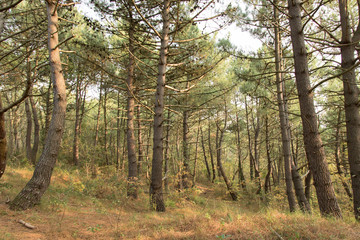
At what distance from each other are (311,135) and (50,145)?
5661mm

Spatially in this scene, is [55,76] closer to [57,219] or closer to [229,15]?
[57,219]

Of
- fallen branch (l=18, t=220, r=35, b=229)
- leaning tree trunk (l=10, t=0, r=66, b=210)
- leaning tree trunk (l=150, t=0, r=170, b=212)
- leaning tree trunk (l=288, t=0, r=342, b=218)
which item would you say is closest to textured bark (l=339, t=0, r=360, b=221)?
leaning tree trunk (l=288, t=0, r=342, b=218)

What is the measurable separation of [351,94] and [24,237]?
6.98 meters

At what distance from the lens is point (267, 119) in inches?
542

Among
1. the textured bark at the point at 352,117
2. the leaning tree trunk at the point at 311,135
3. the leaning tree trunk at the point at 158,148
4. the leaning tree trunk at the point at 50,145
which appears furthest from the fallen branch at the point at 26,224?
the textured bark at the point at 352,117

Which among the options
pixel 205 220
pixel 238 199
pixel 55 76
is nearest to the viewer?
pixel 205 220

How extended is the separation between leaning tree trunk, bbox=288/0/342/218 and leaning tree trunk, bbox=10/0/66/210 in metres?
5.42

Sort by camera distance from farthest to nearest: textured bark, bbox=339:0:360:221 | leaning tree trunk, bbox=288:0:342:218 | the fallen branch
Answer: textured bark, bbox=339:0:360:221 → leaning tree trunk, bbox=288:0:342:218 → the fallen branch

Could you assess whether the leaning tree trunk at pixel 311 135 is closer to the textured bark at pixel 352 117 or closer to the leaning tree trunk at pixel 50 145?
the textured bark at pixel 352 117

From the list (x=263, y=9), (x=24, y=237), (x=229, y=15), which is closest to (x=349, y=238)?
(x=24, y=237)

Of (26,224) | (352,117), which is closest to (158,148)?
(26,224)

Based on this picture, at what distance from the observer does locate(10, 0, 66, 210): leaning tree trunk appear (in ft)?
14.7

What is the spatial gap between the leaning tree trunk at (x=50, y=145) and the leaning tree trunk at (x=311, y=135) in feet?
17.8

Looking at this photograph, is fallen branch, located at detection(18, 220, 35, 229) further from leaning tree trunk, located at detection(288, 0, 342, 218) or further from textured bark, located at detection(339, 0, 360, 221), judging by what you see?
textured bark, located at detection(339, 0, 360, 221)
